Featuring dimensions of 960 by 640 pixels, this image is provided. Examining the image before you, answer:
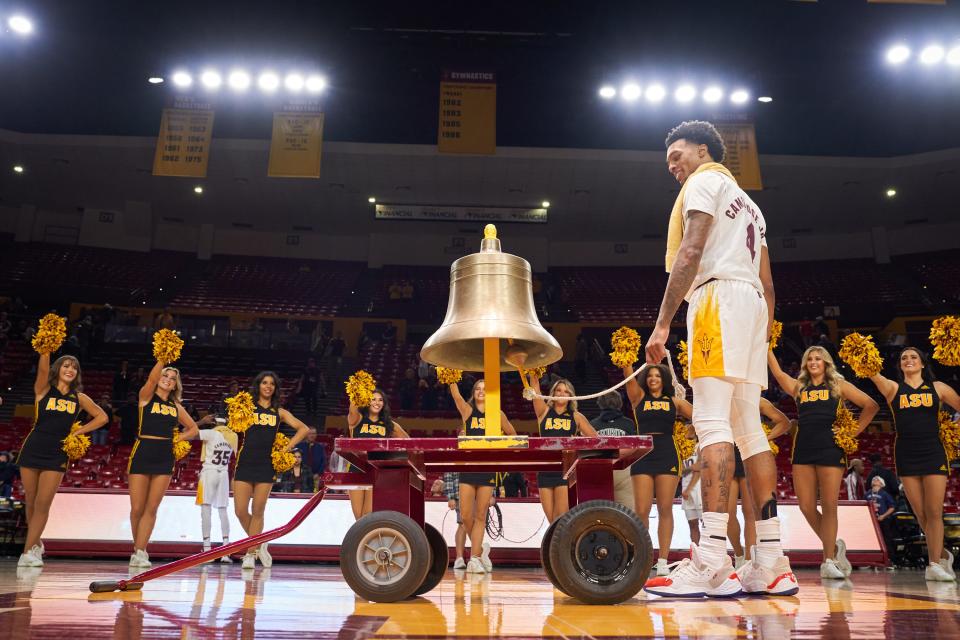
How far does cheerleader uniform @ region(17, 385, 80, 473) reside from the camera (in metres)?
6.99

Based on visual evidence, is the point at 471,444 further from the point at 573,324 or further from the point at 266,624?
the point at 573,324

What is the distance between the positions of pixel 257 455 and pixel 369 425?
1.26m

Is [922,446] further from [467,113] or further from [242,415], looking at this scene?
[467,113]

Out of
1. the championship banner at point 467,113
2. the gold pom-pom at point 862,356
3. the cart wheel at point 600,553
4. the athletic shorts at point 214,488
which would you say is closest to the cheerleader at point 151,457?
the athletic shorts at point 214,488

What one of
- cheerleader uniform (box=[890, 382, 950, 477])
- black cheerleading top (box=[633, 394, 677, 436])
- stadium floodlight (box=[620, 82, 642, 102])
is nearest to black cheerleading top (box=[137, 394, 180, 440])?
black cheerleading top (box=[633, 394, 677, 436])

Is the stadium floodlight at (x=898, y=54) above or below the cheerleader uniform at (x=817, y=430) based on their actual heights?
above

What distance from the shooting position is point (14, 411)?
18.4 meters

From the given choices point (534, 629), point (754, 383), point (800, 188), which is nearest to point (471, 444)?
point (534, 629)

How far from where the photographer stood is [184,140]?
14430mm

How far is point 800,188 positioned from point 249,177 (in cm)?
1724

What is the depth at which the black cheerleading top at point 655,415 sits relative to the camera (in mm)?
7059

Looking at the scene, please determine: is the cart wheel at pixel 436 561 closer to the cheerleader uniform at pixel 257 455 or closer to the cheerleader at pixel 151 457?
the cheerleader at pixel 151 457

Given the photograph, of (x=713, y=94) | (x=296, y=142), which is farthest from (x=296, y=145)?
(x=713, y=94)

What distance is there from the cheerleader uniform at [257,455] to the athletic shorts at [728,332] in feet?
18.7
